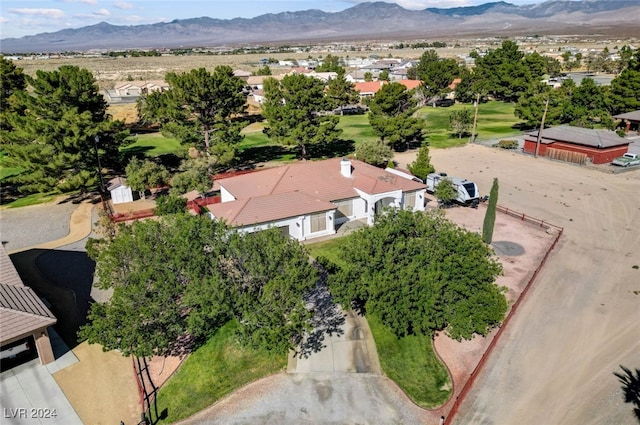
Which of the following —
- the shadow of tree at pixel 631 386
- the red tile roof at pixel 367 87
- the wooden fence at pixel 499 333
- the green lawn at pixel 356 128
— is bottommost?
the shadow of tree at pixel 631 386

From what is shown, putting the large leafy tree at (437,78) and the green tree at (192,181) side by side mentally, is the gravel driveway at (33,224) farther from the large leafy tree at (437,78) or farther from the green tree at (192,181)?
the large leafy tree at (437,78)

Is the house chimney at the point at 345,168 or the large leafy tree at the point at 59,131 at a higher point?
the large leafy tree at the point at 59,131

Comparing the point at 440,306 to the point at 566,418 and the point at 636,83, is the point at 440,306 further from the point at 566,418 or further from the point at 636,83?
the point at 636,83

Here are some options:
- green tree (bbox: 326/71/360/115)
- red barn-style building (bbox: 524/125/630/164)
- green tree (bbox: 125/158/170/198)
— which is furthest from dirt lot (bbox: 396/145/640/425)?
green tree (bbox: 326/71/360/115)

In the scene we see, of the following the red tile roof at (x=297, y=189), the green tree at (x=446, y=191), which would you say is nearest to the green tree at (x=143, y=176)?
the red tile roof at (x=297, y=189)

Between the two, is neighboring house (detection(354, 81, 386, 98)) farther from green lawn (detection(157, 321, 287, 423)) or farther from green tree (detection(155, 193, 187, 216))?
green lawn (detection(157, 321, 287, 423))

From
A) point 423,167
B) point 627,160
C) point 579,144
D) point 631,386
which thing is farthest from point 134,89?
point 631,386

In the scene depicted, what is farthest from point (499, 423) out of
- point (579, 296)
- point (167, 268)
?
point (167, 268)
